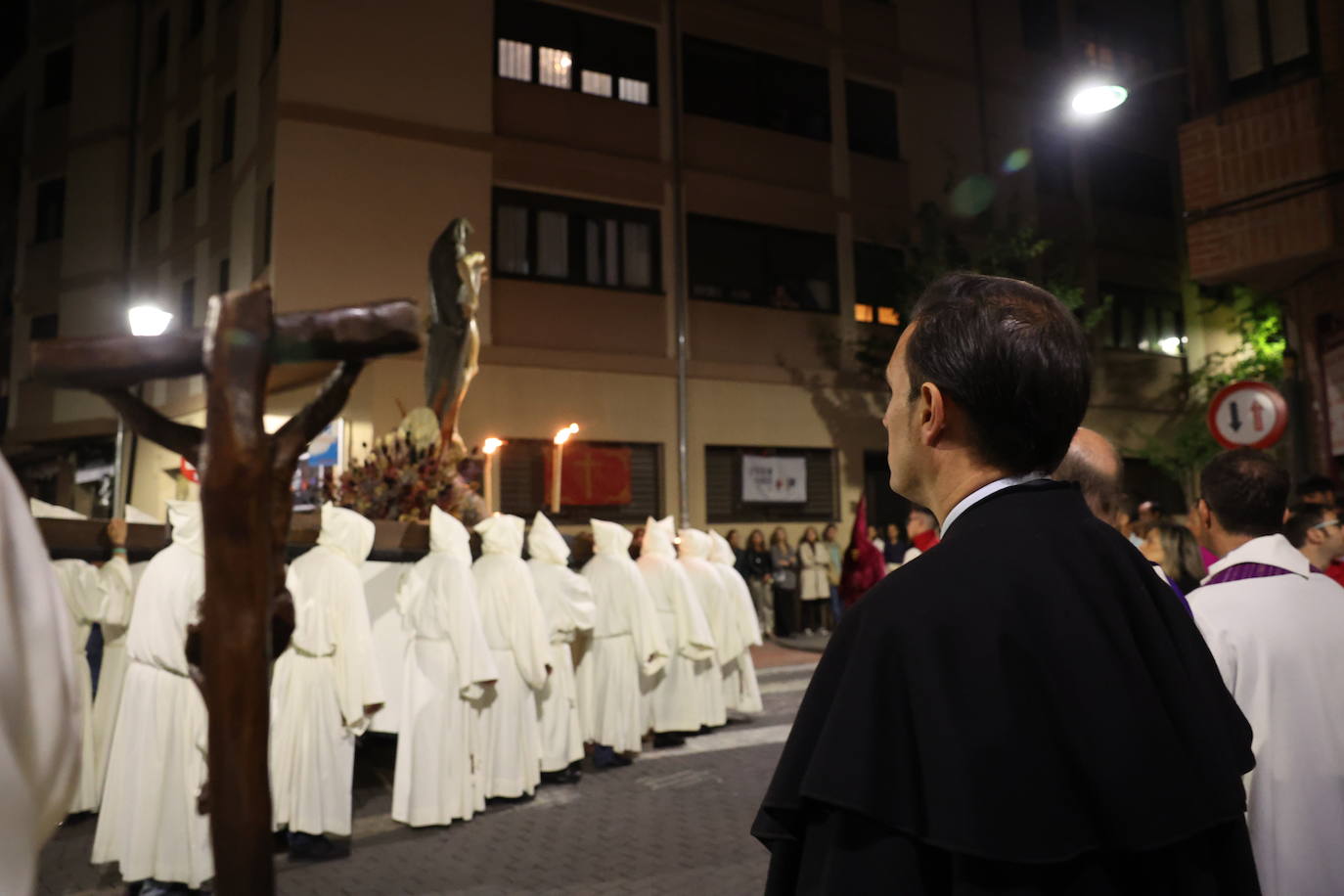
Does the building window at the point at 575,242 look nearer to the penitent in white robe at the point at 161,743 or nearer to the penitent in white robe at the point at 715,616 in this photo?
the penitent in white robe at the point at 715,616

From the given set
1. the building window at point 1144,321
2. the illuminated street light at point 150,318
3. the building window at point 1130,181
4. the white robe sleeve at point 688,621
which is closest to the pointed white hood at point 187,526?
the illuminated street light at point 150,318

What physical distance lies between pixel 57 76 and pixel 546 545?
910 inches

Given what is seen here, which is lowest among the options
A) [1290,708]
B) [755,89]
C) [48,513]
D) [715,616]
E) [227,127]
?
[715,616]

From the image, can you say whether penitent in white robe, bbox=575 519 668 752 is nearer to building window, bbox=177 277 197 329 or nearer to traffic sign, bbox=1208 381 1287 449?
traffic sign, bbox=1208 381 1287 449

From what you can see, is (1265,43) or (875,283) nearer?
(1265,43)

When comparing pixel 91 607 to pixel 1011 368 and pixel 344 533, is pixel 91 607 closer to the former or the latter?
pixel 344 533

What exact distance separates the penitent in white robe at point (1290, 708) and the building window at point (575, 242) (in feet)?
48.9

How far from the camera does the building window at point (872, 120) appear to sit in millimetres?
21281

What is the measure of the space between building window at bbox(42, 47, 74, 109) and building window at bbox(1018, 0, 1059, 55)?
22.5 m

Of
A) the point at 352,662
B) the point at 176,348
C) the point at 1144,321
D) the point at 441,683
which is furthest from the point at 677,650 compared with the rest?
the point at 1144,321

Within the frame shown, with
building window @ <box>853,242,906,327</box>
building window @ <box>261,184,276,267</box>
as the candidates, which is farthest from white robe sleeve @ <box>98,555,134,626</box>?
building window @ <box>853,242,906,327</box>

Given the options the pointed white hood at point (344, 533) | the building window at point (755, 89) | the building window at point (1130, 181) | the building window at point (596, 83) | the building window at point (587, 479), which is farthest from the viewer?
the building window at point (1130, 181)

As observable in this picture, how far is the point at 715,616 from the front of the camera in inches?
426

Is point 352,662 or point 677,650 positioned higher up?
point 352,662
